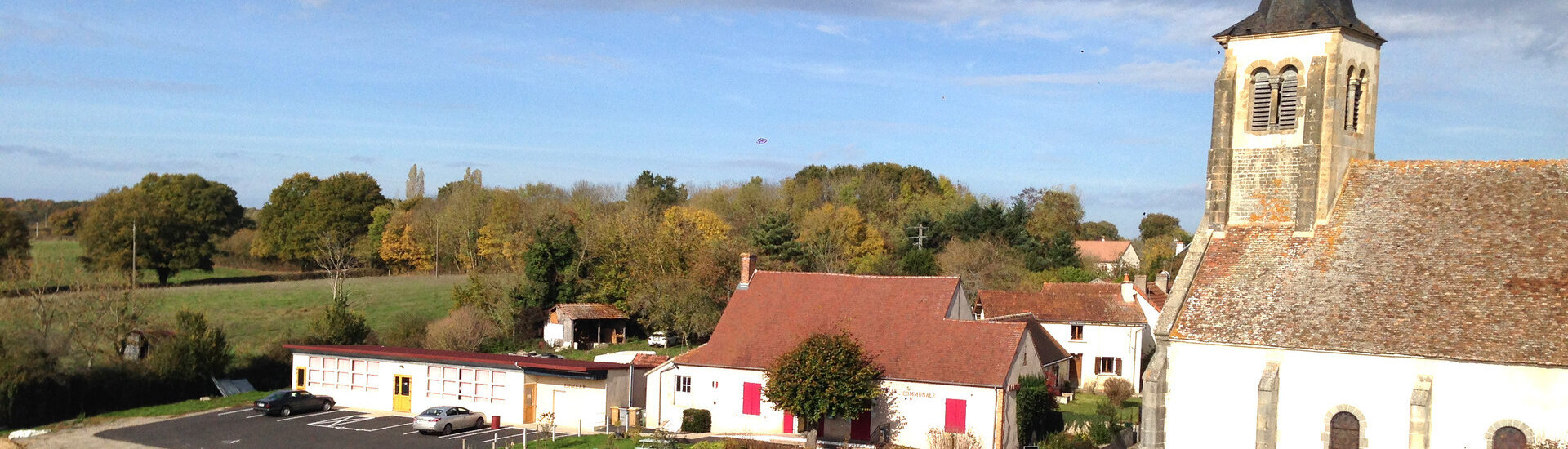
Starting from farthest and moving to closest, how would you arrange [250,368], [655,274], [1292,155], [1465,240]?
[655,274], [250,368], [1292,155], [1465,240]

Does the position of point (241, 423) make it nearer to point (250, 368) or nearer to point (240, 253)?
point (250, 368)

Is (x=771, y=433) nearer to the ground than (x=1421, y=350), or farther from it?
nearer to the ground

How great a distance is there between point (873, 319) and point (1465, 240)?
579 inches

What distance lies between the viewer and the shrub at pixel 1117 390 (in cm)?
3869

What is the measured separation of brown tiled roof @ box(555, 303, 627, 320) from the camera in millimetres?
50000

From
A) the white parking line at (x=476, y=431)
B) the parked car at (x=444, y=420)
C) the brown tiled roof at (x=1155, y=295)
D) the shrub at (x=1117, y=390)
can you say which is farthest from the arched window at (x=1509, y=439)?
the brown tiled roof at (x=1155, y=295)

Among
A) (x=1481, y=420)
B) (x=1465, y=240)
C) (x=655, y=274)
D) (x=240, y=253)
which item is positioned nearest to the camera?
(x=1481, y=420)

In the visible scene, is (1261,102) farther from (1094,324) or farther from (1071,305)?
(1071,305)

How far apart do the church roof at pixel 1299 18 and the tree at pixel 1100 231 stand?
90786 mm

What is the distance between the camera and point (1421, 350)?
20812mm

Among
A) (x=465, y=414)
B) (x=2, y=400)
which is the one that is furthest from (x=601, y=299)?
(x=2, y=400)

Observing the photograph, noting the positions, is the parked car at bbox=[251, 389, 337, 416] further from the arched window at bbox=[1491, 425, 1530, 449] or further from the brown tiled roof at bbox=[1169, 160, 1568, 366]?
the arched window at bbox=[1491, 425, 1530, 449]

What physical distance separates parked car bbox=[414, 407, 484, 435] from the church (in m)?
18.3

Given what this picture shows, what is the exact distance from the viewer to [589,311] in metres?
50.8
